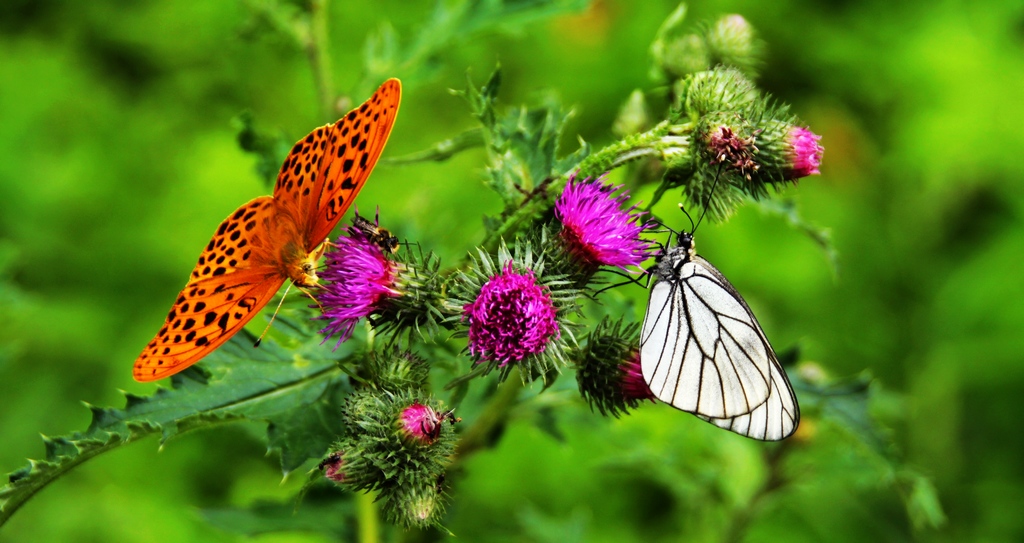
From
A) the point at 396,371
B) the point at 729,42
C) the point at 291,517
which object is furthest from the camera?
the point at 729,42

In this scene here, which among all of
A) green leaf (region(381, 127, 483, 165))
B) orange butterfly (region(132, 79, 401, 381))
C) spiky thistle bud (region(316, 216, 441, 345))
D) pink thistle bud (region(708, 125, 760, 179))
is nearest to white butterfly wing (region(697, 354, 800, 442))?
pink thistle bud (region(708, 125, 760, 179))

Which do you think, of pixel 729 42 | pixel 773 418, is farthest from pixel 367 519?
pixel 729 42

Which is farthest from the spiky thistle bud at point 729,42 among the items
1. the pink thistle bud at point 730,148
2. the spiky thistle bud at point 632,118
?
the pink thistle bud at point 730,148

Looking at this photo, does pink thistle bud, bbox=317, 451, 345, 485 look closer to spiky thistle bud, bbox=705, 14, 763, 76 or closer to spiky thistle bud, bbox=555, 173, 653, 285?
spiky thistle bud, bbox=555, 173, 653, 285

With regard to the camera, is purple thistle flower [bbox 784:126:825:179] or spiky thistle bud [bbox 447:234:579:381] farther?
purple thistle flower [bbox 784:126:825:179]

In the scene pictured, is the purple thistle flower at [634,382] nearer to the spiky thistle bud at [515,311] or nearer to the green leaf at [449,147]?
the spiky thistle bud at [515,311]

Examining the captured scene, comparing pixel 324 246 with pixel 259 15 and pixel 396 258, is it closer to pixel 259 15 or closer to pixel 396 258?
pixel 396 258

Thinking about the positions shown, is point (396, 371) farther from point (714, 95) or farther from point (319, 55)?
point (319, 55)
